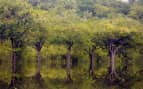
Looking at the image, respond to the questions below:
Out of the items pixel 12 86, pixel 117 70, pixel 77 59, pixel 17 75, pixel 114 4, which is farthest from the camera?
pixel 114 4

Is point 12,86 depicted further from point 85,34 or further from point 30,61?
point 30,61

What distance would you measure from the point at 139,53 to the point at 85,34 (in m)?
8.86

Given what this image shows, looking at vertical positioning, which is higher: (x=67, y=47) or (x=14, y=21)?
(x=14, y=21)

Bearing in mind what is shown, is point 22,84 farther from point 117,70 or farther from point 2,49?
point 117,70

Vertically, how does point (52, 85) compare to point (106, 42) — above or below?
below

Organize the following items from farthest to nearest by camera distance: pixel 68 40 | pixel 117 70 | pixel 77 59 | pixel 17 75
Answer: pixel 77 59 < pixel 117 70 < pixel 68 40 < pixel 17 75

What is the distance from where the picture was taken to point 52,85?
3114cm

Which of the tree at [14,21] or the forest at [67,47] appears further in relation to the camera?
the forest at [67,47]

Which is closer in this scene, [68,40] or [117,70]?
[68,40]

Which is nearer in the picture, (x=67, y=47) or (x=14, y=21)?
(x=14, y=21)

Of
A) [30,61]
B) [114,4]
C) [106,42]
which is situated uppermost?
[114,4]

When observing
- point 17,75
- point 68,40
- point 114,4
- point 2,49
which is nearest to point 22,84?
point 17,75

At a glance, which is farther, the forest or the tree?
the forest

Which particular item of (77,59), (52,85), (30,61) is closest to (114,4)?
(77,59)
